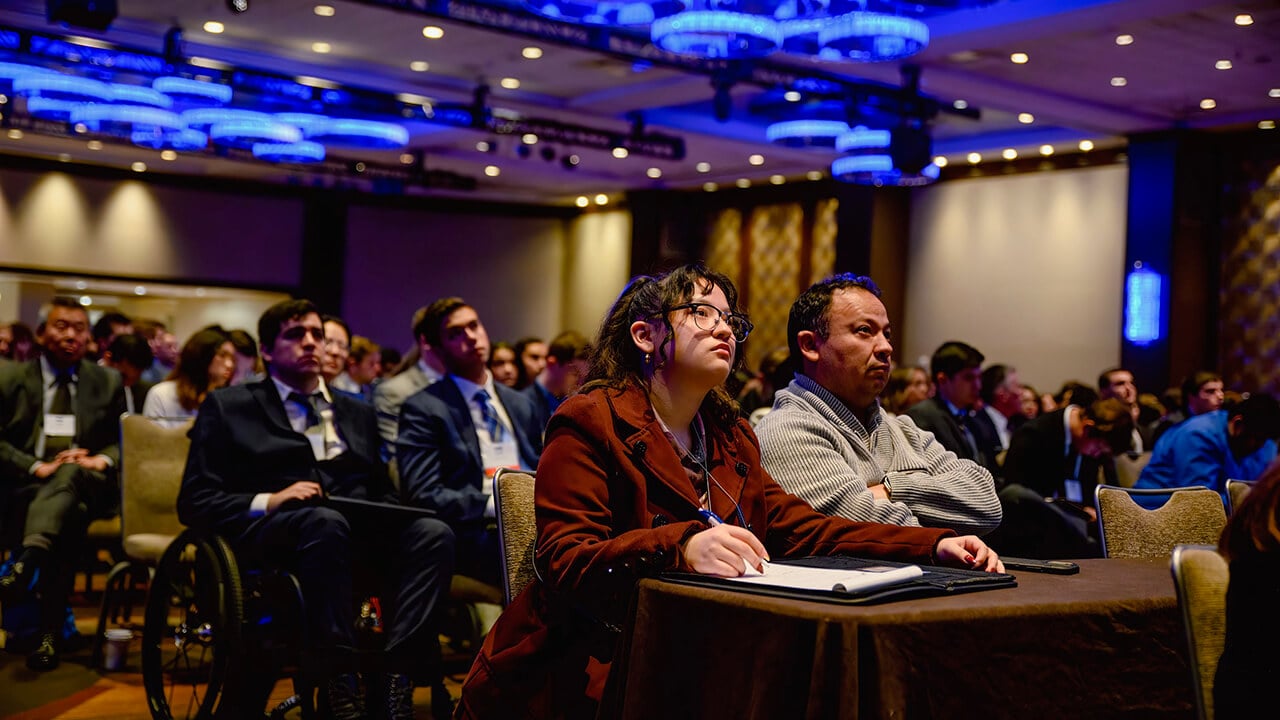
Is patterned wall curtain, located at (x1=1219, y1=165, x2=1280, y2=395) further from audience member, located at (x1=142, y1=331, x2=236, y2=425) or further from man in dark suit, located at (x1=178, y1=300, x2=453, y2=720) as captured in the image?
man in dark suit, located at (x1=178, y1=300, x2=453, y2=720)

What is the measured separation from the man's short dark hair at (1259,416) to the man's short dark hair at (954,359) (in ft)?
3.73

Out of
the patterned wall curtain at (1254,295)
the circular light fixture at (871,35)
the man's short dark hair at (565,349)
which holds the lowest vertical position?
the man's short dark hair at (565,349)

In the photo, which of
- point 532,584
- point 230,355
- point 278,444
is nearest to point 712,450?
point 532,584

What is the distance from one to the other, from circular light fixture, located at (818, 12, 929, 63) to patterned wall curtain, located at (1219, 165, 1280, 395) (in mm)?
6106

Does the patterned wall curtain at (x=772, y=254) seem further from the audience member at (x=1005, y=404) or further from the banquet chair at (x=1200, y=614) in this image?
the banquet chair at (x=1200, y=614)

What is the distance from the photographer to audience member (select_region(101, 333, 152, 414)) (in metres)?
6.89

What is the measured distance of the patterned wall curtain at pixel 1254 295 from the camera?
39.1 feet

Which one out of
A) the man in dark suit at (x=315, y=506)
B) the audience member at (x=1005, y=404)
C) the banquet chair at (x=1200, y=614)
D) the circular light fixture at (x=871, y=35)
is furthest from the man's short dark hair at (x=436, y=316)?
the audience member at (x=1005, y=404)

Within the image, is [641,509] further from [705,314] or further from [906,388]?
[906,388]

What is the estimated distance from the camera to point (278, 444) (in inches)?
157

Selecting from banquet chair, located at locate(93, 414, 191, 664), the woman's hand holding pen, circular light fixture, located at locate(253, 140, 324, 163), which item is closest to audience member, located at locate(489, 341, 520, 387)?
banquet chair, located at locate(93, 414, 191, 664)

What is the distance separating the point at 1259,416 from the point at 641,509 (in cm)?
412

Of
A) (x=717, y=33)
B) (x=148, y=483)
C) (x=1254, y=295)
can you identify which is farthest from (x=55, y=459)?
(x=1254, y=295)

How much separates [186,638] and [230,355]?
9.61 feet
